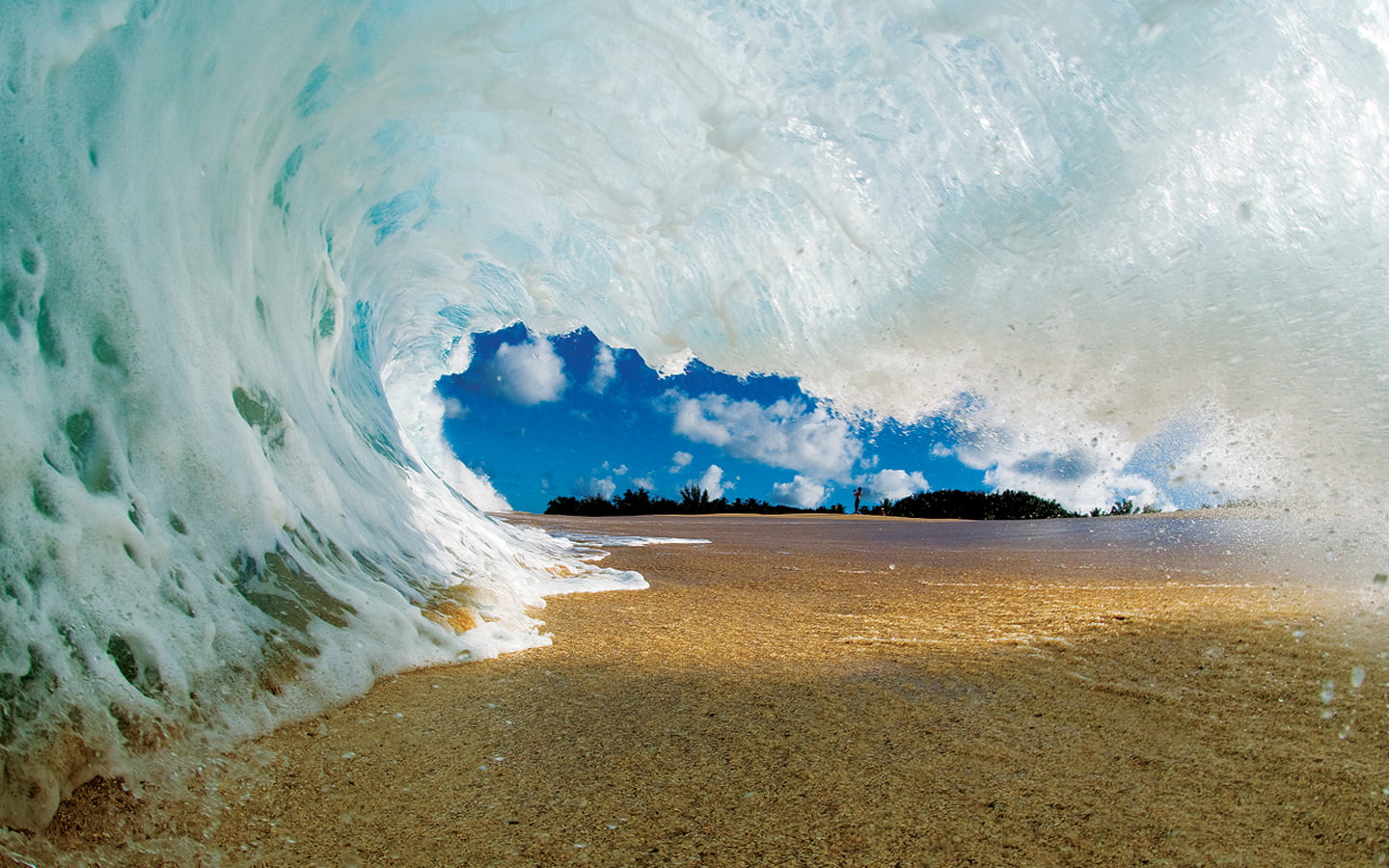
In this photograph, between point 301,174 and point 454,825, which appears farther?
point 301,174

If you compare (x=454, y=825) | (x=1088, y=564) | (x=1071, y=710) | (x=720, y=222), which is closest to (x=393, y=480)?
(x=720, y=222)

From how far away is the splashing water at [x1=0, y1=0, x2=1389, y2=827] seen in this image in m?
1.95

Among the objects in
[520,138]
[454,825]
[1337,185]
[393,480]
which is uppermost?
[520,138]

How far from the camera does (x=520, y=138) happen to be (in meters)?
5.06

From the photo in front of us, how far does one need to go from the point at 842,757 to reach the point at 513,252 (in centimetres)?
528

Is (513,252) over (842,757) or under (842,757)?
over

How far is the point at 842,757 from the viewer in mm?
1807

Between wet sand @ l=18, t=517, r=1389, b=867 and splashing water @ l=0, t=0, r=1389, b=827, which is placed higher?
splashing water @ l=0, t=0, r=1389, b=827

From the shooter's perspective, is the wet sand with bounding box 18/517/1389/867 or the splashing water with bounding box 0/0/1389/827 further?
the splashing water with bounding box 0/0/1389/827

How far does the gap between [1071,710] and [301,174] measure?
4400 millimetres

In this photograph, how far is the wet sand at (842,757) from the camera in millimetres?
1418

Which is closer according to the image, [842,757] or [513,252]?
[842,757]

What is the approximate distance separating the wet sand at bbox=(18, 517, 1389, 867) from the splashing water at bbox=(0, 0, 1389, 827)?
31cm

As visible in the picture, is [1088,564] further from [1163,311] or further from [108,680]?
[108,680]
